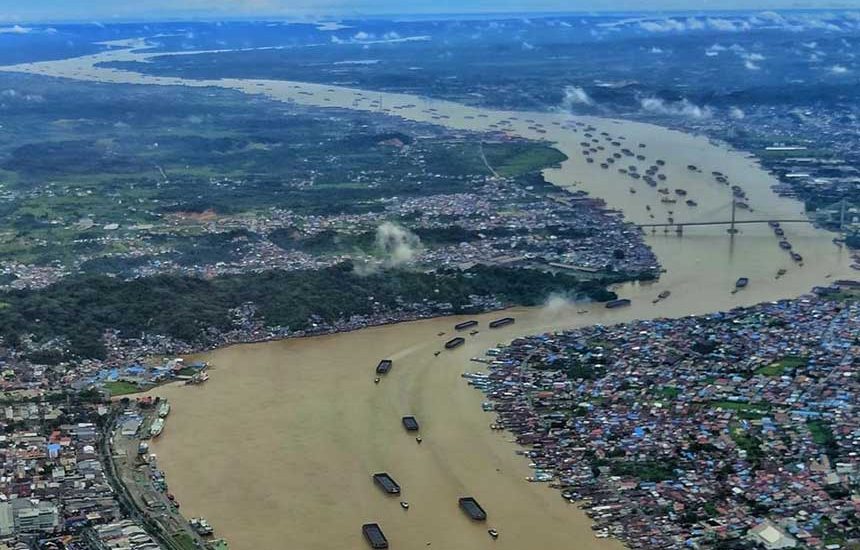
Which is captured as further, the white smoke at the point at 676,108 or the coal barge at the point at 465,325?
the white smoke at the point at 676,108

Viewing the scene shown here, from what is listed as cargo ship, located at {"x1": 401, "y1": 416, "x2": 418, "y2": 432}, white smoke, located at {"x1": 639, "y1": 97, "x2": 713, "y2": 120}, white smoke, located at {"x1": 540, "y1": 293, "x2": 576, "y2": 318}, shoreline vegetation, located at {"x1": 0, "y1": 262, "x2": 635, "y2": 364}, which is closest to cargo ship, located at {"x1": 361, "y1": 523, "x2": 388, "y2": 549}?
cargo ship, located at {"x1": 401, "y1": 416, "x2": 418, "y2": 432}

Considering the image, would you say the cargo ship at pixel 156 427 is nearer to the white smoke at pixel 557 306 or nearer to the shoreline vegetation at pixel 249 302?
the shoreline vegetation at pixel 249 302

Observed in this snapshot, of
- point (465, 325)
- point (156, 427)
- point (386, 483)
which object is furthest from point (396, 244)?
point (386, 483)

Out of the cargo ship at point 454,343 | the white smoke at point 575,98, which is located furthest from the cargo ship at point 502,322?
the white smoke at point 575,98

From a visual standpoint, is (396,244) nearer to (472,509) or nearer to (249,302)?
(249,302)

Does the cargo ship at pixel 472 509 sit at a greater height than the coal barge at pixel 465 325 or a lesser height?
lesser
